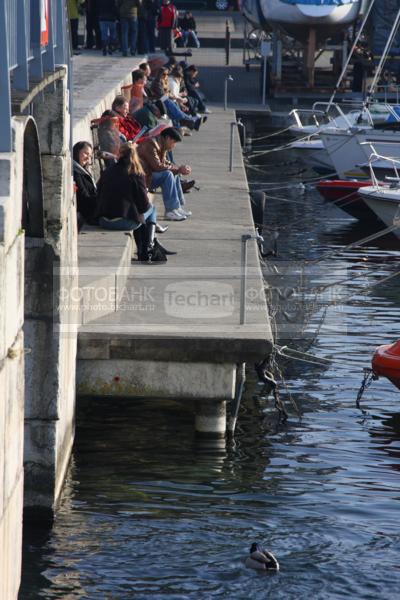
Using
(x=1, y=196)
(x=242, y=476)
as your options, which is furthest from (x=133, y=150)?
(x=1, y=196)

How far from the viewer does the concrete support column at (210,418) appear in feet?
38.7

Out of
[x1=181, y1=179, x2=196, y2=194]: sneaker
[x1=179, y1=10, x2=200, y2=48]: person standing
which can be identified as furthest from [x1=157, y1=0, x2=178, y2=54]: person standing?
[x1=181, y1=179, x2=196, y2=194]: sneaker

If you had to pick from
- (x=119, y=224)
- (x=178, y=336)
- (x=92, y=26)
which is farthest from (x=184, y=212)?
(x=92, y=26)

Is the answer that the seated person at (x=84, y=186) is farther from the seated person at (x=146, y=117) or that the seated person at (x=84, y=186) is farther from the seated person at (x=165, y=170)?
the seated person at (x=146, y=117)

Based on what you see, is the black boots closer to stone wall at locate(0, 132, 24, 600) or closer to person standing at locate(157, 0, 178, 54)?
stone wall at locate(0, 132, 24, 600)

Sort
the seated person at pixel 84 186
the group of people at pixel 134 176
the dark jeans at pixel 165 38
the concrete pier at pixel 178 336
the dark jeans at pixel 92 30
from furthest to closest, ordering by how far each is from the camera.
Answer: the dark jeans at pixel 165 38 < the dark jeans at pixel 92 30 < the seated person at pixel 84 186 < the group of people at pixel 134 176 < the concrete pier at pixel 178 336

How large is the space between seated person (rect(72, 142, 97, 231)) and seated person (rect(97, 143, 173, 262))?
284 mm

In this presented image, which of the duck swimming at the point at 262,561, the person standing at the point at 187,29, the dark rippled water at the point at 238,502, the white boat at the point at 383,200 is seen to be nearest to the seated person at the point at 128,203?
the dark rippled water at the point at 238,502

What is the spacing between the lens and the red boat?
25375 millimetres

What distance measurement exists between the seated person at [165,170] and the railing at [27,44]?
6114 mm

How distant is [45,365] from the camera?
9.83m

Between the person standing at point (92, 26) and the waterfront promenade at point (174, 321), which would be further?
the person standing at point (92, 26)

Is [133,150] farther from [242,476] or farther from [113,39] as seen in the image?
[113,39]

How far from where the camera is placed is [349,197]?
2591 cm
